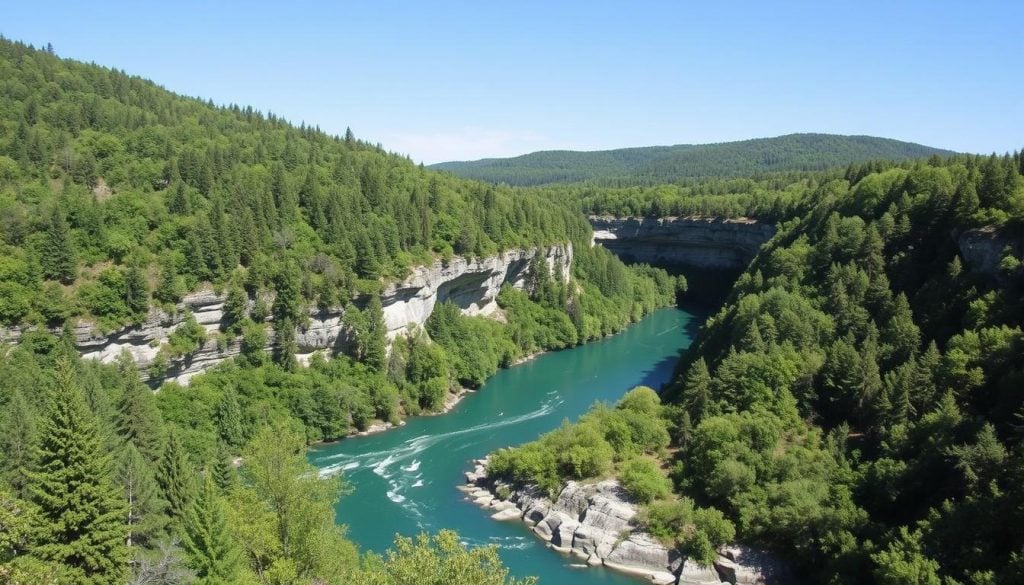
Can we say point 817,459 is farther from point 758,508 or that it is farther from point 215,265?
point 215,265

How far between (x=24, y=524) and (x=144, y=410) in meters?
21.3

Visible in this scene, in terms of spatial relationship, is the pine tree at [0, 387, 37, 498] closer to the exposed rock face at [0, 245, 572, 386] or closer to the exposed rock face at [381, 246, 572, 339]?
the exposed rock face at [0, 245, 572, 386]

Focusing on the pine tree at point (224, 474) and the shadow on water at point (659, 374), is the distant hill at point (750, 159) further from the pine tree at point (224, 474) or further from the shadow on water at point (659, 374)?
the pine tree at point (224, 474)

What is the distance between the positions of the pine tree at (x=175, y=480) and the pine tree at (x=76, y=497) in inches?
245

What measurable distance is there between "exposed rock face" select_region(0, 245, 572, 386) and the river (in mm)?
7341

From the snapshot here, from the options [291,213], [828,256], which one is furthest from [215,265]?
[828,256]

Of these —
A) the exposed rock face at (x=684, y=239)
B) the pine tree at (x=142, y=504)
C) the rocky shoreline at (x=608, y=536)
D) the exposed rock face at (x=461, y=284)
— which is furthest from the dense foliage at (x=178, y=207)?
the exposed rock face at (x=684, y=239)

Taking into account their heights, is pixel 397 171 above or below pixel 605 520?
above

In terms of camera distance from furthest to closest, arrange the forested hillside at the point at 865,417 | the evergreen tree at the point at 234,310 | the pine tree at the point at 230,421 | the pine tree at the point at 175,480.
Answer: the evergreen tree at the point at 234,310 → the pine tree at the point at 230,421 → the forested hillside at the point at 865,417 → the pine tree at the point at 175,480

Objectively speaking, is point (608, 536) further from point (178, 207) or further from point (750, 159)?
point (750, 159)

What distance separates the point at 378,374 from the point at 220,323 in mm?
10177

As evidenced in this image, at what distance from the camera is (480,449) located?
3959cm

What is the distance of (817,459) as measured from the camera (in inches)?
1197

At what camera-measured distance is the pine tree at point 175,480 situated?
76.4 ft
